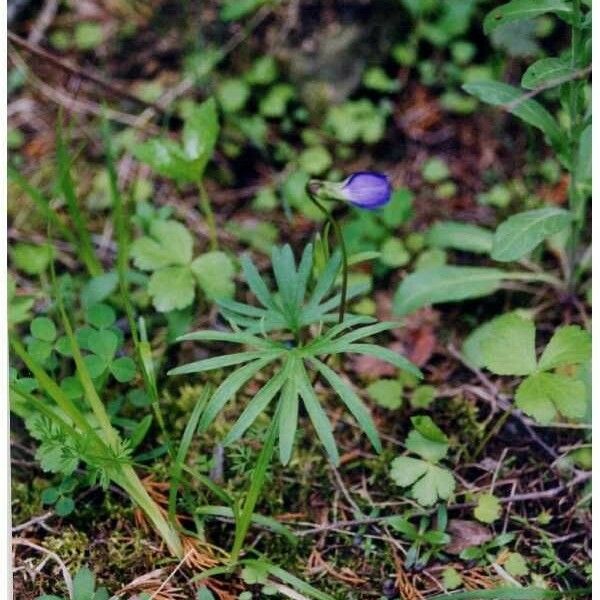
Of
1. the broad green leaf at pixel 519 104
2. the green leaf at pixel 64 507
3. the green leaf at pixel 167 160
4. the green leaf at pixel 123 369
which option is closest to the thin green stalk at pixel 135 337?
the green leaf at pixel 123 369

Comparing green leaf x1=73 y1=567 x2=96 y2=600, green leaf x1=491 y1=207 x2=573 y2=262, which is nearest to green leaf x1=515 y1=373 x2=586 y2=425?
green leaf x1=491 y1=207 x2=573 y2=262

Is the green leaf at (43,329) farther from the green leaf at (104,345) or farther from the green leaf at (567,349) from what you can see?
the green leaf at (567,349)

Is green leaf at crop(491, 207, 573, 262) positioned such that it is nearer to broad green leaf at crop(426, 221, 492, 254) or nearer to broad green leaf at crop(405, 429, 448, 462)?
broad green leaf at crop(426, 221, 492, 254)

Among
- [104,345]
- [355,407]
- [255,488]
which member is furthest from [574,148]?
[104,345]

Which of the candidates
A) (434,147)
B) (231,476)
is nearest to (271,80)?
(434,147)

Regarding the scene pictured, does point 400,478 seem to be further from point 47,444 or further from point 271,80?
point 271,80

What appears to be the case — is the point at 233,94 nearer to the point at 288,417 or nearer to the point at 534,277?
the point at 534,277
